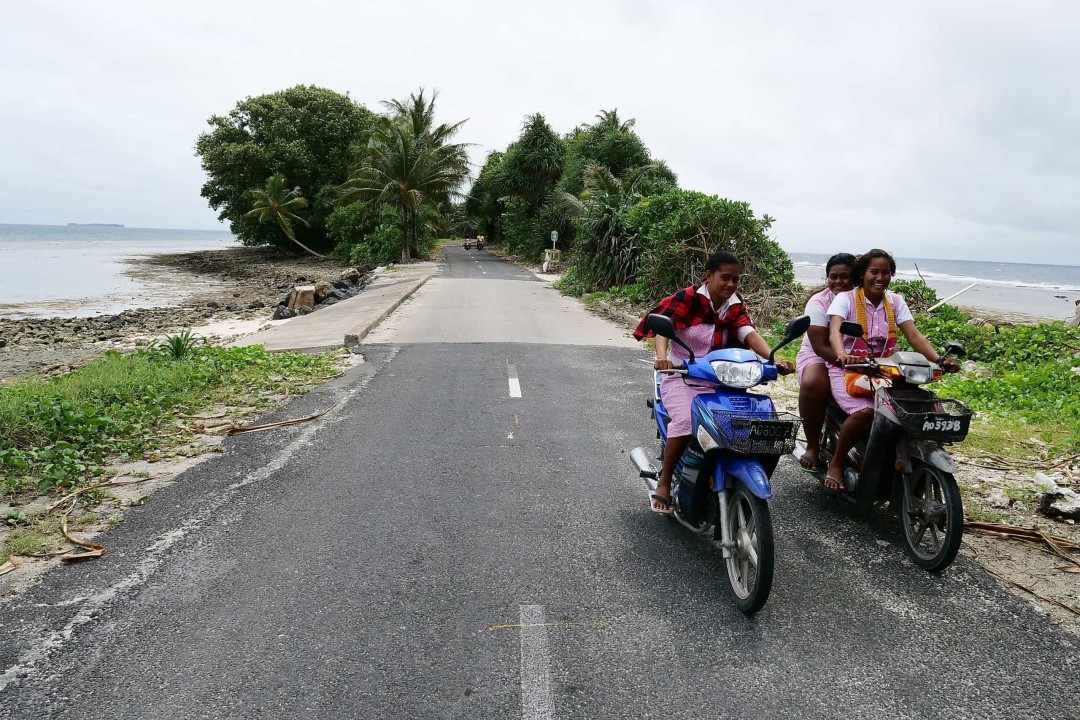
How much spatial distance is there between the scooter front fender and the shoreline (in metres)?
11.6

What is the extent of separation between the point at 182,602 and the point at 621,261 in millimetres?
18093

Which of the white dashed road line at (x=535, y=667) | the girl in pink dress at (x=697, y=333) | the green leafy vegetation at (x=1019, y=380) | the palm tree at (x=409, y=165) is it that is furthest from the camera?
the palm tree at (x=409, y=165)

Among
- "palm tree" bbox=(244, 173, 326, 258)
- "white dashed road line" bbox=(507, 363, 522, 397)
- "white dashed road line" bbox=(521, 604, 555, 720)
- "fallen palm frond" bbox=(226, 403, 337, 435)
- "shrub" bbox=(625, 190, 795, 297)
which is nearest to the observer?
"white dashed road line" bbox=(521, 604, 555, 720)

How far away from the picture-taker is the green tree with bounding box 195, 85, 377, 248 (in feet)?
144

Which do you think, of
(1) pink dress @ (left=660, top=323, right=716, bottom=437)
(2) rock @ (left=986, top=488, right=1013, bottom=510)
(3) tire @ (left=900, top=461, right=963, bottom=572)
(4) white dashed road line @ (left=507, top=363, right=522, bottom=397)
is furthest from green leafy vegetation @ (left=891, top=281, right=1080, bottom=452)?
(4) white dashed road line @ (left=507, top=363, right=522, bottom=397)

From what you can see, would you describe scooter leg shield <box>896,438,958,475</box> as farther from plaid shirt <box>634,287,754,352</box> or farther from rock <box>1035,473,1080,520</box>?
rock <box>1035,473,1080,520</box>

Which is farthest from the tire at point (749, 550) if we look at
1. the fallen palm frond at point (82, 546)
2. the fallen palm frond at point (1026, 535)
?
the fallen palm frond at point (82, 546)

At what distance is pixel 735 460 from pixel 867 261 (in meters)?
1.87

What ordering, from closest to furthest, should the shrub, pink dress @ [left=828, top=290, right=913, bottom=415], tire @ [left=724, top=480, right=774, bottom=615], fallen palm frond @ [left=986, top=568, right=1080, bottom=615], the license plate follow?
1. tire @ [left=724, top=480, right=774, bottom=615]
2. the license plate
3. fallen palm frond @ [left=986, top=568, right=1080, bottom=615]
4. pink dress @ [left=828, top=290, right=913, bottom=415]
5. the shrub

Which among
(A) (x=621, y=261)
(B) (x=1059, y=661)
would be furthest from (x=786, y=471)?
(A) (x=621, y=261)

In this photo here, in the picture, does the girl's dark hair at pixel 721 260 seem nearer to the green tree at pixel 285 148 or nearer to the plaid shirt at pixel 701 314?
the plaid shirt at pixel 701 314

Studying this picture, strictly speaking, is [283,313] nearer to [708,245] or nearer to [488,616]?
[708,245]

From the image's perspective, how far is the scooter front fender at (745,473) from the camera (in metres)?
3.13

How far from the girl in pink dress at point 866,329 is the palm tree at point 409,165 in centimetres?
3292
